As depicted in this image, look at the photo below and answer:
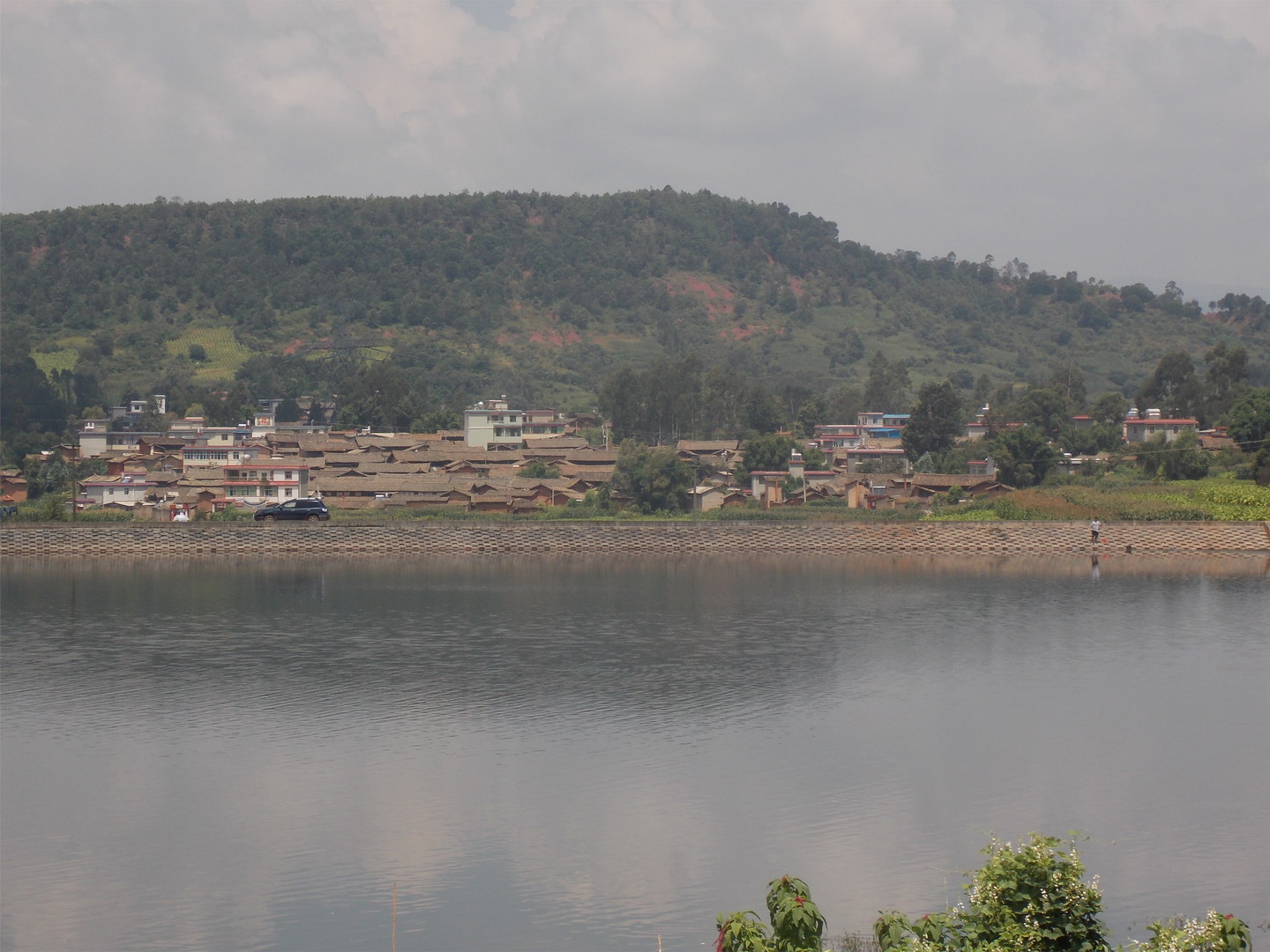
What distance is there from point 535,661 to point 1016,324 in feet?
409

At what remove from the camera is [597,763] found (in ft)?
55.4

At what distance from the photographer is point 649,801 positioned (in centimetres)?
1530

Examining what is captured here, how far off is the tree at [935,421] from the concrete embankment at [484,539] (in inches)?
622

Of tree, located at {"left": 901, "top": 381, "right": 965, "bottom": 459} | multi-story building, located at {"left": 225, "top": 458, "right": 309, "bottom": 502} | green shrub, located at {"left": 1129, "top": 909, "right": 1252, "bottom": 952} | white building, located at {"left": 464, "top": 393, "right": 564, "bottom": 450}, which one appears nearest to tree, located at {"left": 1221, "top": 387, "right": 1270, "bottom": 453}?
tree, located at {"left": 901, "top": 381, "right": 965, "bottom": 459}

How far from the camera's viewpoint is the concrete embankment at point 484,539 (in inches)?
1671

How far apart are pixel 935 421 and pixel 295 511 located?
27.3 metres

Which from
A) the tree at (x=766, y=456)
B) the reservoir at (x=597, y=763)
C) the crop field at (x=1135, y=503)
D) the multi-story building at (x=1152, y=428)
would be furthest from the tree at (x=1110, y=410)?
the reservoir at (x=597, y=763)

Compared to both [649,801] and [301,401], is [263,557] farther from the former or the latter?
[301,401]

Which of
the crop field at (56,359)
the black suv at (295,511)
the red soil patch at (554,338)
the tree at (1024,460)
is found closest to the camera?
the black suv at (295,511)

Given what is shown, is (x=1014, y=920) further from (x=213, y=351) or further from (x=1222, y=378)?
(x=213, y=351)

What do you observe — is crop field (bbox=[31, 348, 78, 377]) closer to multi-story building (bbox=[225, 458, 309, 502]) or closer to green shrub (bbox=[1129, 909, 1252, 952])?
multi-story building (bbox=[225, 458, 309, 502])

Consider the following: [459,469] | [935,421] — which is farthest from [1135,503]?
[459,469]

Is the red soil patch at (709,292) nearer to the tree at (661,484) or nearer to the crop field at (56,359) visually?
the crop field at (56,359)

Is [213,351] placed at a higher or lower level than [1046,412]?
higher
